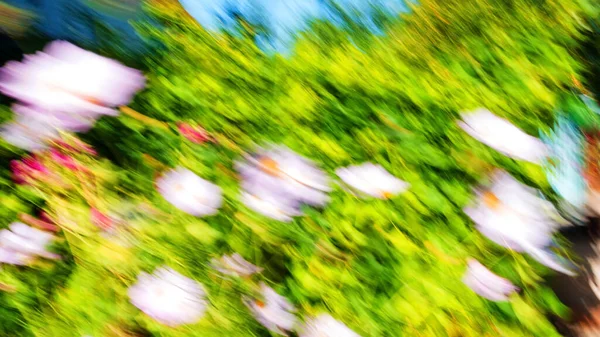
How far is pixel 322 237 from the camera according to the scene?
2.83 ft

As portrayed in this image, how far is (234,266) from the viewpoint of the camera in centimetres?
83

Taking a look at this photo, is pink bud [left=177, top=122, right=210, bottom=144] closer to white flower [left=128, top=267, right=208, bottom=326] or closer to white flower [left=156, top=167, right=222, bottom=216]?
white flower [left=156, top=167, right=222, bottom=216]

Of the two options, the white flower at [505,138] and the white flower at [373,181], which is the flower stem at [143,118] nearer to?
the white flower at [373,181]

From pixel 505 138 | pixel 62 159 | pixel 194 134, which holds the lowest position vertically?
pixel 62 159

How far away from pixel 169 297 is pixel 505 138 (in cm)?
56

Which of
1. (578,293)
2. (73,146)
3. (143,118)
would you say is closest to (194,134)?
(143,118)

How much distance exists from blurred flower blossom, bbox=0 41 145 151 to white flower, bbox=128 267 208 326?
0.79 ft

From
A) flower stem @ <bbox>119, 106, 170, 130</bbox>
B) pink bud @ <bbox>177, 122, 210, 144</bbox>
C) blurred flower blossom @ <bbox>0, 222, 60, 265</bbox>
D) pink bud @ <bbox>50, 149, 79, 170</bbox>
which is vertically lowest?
blurred flower blossom @ <bbox>0, 222, 60, 265</bbox>

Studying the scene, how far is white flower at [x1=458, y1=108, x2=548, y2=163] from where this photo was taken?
33.4 inches

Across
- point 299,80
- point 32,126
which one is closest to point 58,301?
point 32,126

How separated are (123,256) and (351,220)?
36 cm

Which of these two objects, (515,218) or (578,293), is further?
(578,293)

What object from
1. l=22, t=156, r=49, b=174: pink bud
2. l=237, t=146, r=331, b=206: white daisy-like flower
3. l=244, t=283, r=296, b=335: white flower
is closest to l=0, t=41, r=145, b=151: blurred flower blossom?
l=22, t=156, r=49, b=174: pink bud

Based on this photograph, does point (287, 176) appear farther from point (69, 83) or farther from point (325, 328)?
point (69, 83)
